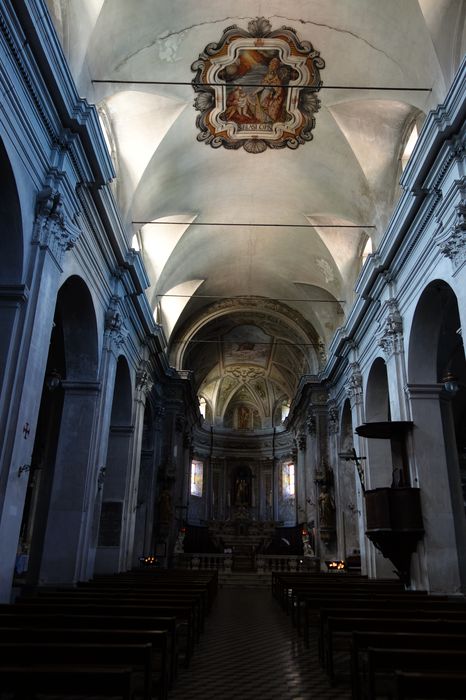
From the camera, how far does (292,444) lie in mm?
32781

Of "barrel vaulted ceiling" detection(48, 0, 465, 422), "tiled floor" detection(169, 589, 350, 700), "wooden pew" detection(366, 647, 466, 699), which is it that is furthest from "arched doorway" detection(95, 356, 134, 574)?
"wooden pew" detection(366, 647, 466, 699)

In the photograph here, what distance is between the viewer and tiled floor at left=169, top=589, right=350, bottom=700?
5.03m

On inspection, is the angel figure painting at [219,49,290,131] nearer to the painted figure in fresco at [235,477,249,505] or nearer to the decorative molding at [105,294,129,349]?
the decorative molding at [105,294,129,349]

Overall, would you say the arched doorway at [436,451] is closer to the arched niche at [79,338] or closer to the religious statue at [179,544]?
the arched niche at [79,338]

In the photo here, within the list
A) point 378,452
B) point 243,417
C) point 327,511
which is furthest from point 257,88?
point 243,417

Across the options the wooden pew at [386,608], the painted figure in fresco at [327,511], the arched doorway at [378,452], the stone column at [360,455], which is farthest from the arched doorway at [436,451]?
the painted figure in fresco at [327,511]

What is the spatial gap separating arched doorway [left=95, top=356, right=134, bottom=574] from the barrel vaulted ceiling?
3800mm

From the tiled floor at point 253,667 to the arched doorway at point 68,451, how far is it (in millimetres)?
3185

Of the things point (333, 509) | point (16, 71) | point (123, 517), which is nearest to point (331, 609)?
point (16, 71)

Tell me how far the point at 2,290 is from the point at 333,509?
1671cm

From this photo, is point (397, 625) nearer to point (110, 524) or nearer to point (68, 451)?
point (68, 451)

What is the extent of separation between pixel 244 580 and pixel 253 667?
45.3 ft

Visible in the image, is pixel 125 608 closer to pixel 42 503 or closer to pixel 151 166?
pixel 42 503

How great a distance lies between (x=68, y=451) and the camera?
1177 cm
